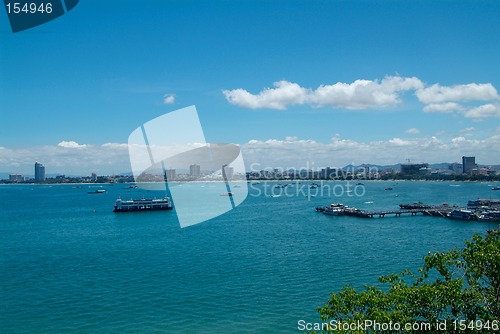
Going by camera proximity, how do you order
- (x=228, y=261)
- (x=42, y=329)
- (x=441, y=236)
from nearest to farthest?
1. (x=42, y=329)
2. (x=228, y=261)
3. (x=441, y=236)

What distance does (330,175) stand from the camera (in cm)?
10300

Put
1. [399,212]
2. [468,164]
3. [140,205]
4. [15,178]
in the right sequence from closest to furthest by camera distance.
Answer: [399,212] → [140,205] → [468,164] → [15,178]

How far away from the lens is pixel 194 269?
14008 mm

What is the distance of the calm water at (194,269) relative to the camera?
9.56 metres

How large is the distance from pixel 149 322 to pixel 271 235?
12145 millimetres

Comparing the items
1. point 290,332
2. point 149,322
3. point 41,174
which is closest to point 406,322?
point 290,332

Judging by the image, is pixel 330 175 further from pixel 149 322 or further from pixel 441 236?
pixel 149 322

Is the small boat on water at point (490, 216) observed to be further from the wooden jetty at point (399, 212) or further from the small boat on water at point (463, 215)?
the wooden jetty at point (399, 212)

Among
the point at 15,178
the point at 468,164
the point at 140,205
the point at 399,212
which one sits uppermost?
the point at 15,178

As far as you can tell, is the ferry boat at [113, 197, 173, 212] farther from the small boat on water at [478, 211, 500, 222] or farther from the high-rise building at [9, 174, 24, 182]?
the high-rise building at [9, 174, 24, 182]

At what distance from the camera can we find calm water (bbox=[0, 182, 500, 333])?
9562 millimetres

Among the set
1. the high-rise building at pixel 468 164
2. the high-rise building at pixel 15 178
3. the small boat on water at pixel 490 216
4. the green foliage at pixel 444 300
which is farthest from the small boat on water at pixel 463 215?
the high-rise building at pixel 15 178

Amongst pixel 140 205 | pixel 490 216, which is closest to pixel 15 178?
pixel 140 205

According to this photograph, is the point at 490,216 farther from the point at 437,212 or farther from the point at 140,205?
the point at 140,205
